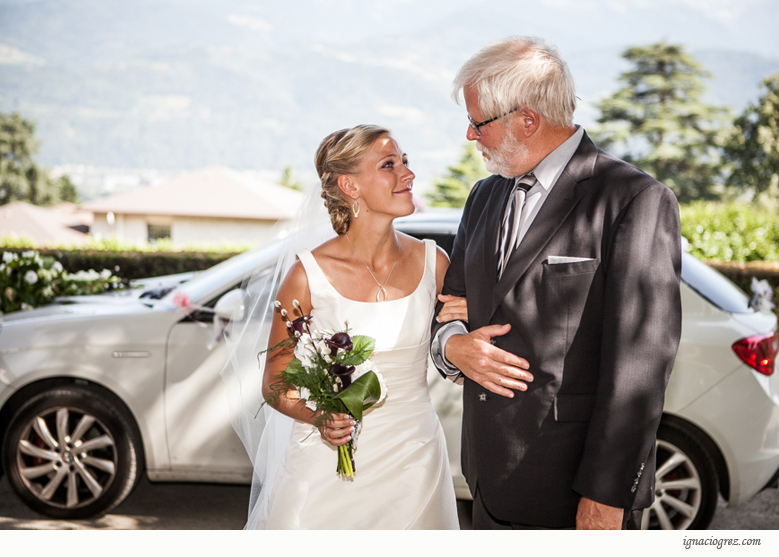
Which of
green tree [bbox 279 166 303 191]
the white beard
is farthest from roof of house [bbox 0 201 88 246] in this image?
the white beard

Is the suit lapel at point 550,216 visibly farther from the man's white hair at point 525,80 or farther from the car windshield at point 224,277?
the car windshield at point 224,277

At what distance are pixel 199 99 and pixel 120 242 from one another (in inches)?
3549

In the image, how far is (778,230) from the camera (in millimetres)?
13742

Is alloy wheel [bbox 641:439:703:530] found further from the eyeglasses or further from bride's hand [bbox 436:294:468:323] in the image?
the eyeglasses

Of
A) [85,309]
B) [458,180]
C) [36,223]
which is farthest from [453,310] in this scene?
[36,223]

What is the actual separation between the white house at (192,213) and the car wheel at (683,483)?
107ft

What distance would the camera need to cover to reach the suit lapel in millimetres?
1936

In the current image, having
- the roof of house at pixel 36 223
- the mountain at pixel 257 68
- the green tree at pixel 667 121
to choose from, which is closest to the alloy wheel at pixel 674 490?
the green tree at pixel 667 121

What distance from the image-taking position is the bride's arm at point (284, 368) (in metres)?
2.16

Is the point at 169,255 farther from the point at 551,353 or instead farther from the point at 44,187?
the point at 44,187

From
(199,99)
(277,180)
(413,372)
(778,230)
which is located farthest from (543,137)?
(199,99)

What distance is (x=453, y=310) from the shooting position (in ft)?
7.48

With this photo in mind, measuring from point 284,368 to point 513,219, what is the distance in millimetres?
967
